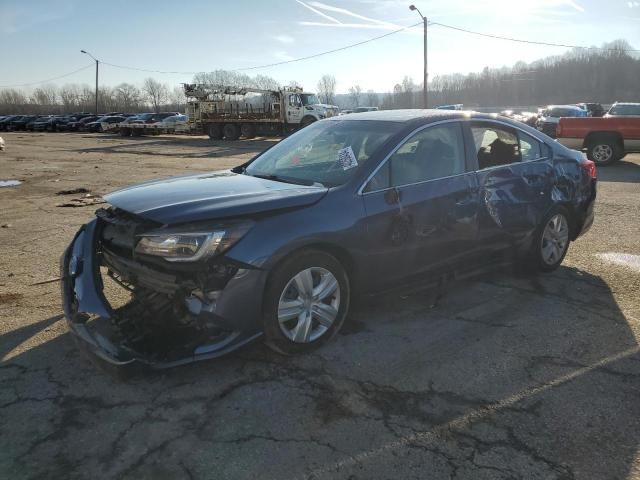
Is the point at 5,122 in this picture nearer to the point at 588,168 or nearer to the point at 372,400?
the point at 588,168

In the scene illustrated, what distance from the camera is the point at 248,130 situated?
113 ft

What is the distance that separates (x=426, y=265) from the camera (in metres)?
4.03

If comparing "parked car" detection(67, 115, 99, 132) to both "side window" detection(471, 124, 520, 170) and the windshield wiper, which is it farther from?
"side window" detection(471, 124, 520, 170)

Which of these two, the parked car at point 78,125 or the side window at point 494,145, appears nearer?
the side window at point 494,145

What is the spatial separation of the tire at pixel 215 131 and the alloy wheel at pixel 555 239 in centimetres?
3312

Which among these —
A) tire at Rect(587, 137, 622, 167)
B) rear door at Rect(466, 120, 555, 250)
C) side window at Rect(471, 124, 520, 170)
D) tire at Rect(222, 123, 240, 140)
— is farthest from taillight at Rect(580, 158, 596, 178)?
tire at Rect(222, 123, 240, 140)

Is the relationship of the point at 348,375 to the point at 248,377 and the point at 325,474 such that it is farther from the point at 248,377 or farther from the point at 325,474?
the point at 325,474

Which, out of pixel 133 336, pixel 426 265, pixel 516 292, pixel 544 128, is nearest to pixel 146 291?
pixel 133 336

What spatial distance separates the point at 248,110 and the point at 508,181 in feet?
103

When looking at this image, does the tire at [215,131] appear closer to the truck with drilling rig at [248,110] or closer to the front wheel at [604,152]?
the truck with drilling rig at [248,110]

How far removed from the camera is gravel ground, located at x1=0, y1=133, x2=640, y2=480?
8.05 feet

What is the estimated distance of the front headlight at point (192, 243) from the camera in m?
3.08

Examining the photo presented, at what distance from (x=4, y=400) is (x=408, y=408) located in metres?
2.31

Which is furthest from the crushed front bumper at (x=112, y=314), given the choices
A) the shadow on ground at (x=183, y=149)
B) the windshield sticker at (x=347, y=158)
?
the shadow on ground at (x=183, y=149)
